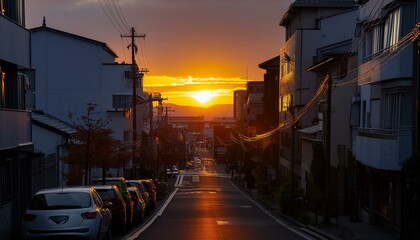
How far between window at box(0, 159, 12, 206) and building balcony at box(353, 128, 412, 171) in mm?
12497

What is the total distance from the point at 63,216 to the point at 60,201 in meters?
0.55

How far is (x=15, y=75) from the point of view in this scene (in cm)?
2288

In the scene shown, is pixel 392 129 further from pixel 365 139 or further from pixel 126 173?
pixel 126 173

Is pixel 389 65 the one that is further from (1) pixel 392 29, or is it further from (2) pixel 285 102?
(2) pixel 285 102

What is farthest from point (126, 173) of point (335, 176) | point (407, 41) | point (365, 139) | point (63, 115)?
point (407, 41)

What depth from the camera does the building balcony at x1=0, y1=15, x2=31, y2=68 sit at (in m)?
20.5

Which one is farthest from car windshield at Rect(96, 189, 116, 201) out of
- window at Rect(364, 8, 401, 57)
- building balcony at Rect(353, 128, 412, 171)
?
window at Rect(364, 8, 401, 57)

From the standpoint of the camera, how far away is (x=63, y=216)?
1672 centimetres

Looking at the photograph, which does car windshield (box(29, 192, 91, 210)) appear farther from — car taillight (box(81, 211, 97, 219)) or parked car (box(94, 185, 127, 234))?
parked car (box(94, 185, 127, 234))

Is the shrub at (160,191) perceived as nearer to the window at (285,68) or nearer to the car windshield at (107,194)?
the window at (285,68)

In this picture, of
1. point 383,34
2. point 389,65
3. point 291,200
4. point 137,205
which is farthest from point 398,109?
point 291,200

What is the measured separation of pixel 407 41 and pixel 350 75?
13156 mm

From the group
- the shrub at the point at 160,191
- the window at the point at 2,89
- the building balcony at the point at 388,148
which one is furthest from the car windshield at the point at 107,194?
the shrub at the point at 160,191

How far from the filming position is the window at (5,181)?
21406 mm
